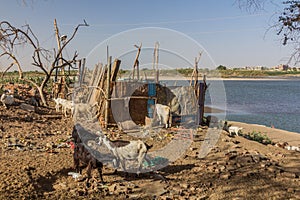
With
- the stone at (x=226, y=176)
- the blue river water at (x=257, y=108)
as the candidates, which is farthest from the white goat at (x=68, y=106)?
the stone at (x=226, y=176)

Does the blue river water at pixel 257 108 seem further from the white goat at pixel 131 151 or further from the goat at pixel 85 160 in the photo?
the goat at pixel 85 160

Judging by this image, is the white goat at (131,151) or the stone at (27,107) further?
the stone at (27,107)

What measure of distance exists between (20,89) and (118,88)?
6.66 m

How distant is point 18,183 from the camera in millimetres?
4383

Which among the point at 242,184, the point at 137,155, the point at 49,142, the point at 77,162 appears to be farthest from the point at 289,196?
the point at 49,142

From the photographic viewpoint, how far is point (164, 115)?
9.44 metres

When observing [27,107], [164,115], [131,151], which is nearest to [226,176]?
[131,151]

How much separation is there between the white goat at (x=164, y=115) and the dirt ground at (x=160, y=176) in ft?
7.17

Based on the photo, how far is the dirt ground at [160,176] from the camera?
4.35 metres

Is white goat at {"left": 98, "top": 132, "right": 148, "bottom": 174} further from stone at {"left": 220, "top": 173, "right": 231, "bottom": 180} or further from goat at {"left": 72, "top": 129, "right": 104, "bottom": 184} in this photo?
stone at {"left": 220, "top": 173, "right": 231, "bottom": 180}

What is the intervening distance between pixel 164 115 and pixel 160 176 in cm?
447

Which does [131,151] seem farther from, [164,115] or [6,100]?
[6,100]

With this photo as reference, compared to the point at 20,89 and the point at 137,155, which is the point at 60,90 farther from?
the point at 137,155

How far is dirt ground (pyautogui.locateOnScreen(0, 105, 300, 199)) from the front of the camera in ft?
14.3
